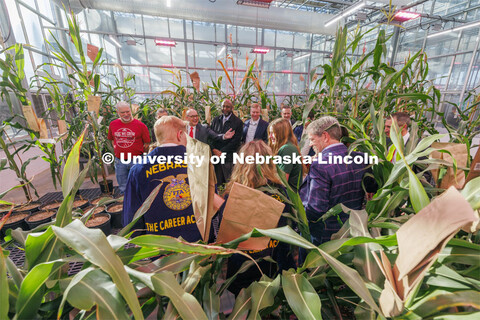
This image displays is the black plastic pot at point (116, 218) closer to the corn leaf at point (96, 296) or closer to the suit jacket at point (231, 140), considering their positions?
the suit jacket at point (231, 140)

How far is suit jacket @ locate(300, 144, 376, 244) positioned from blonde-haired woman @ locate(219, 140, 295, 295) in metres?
0.20

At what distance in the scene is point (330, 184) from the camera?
108 cm

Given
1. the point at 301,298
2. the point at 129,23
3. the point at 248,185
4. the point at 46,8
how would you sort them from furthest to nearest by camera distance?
the point at 129,23 → the point at 46,8 → the point at 248,185 → the point at 301,298

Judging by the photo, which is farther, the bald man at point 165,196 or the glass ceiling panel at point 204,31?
the glass ceiling panel at point 204,31

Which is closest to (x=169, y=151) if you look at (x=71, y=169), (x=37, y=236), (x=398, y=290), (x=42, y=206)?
(x=71, y=169)

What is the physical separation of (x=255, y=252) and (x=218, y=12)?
6871 millimetres

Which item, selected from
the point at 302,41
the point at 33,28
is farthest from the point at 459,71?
the point at 33,28

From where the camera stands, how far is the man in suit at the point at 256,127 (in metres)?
2.62

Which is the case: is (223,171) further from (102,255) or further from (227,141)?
(102,255)

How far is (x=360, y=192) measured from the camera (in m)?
1.14

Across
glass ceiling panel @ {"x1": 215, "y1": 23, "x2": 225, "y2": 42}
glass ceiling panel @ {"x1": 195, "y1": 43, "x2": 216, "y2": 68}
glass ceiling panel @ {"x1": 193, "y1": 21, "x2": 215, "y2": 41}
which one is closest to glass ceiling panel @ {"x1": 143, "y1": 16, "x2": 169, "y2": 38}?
glass ceiling panel @ {"x1": 193, "y1": 21, "x2": 215, "y2": 41}

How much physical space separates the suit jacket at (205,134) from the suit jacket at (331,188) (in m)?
1.73

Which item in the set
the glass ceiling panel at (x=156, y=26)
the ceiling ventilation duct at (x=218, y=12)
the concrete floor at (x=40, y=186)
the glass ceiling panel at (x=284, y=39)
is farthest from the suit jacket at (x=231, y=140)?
the glass ceiling panel at (x=284, y=39)

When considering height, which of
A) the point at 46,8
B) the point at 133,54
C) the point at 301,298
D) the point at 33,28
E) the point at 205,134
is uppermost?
the point at 46,8
